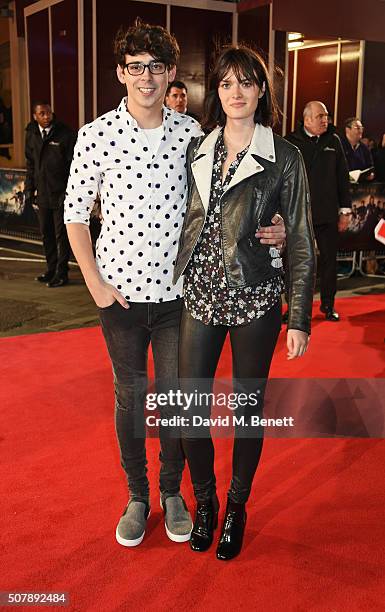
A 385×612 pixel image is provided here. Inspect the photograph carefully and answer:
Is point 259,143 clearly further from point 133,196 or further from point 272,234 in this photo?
point 133,196

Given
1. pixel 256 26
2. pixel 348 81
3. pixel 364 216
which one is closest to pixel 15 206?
pixel 256 26

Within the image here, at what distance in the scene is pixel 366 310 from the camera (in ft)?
20.4

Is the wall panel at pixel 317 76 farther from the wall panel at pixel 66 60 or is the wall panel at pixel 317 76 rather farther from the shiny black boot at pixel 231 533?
the shiny black boot at pixel 231 533

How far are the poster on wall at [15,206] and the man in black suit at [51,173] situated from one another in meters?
2.68

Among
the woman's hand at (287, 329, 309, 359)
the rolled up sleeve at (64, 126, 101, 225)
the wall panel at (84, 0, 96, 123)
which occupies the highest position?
the wall panel at (84, 0, 96, 123)

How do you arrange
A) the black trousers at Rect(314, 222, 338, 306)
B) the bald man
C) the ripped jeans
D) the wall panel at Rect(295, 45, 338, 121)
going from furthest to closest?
the wall panel at Rect(295, 45, 338, 121) → the black trousers at Rect(314, 222, 338, 306) → the bald man → the ripped jeans

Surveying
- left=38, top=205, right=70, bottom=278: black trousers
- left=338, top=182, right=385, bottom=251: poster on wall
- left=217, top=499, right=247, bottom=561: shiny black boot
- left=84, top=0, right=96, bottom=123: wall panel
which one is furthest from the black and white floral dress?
left=84, top=0, right=96, bottom=123: wall panel

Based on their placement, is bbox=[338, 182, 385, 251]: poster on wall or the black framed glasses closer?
the black framed glasses

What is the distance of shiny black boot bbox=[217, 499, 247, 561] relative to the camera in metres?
2.41

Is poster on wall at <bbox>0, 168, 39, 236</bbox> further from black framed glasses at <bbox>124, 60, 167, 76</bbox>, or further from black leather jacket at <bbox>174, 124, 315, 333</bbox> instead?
black leather jacket at <bbox>174, 124, 315, 333</bbox>

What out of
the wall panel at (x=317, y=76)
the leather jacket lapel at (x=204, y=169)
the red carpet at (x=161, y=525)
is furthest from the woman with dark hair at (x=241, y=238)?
the wall panel at (x=317, y=76)

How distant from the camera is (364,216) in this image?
302 inches

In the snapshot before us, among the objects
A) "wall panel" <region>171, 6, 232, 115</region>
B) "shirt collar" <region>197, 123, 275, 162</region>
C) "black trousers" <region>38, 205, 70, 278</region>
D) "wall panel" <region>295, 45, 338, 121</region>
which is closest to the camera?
"shirt collar" <region>197, 123, 275, 162</region>

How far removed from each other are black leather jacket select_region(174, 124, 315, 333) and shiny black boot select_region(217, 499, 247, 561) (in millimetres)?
804
